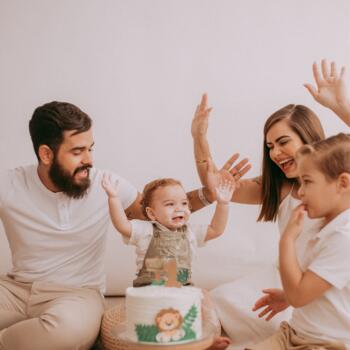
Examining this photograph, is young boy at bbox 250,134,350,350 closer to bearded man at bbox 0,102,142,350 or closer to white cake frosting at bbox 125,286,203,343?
white cake frosting at bbox 125,286,203,343

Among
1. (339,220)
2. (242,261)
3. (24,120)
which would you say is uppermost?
(24,120)

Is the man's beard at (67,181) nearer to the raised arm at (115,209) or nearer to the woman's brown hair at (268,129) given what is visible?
the raised arm at (115,209)

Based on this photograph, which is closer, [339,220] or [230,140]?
[339,220]

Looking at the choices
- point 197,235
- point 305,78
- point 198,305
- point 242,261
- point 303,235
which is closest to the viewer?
point 198,305

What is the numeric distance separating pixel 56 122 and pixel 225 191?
723mm

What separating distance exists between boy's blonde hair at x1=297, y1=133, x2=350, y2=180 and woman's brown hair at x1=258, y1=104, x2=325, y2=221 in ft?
1.98

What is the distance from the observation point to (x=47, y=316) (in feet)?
7.16

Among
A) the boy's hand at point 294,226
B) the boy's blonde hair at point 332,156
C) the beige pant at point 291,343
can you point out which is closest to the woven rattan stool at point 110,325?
the beige pant at point 291,343

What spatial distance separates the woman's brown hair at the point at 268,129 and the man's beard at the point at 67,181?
74 centimetres

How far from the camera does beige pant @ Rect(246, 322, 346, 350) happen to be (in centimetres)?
175

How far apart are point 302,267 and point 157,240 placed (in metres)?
0.58

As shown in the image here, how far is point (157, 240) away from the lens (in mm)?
2229

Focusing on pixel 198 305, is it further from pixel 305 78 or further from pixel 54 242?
pixel 305 78

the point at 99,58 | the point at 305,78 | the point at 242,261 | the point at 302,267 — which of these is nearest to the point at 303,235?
the point at 302,267
